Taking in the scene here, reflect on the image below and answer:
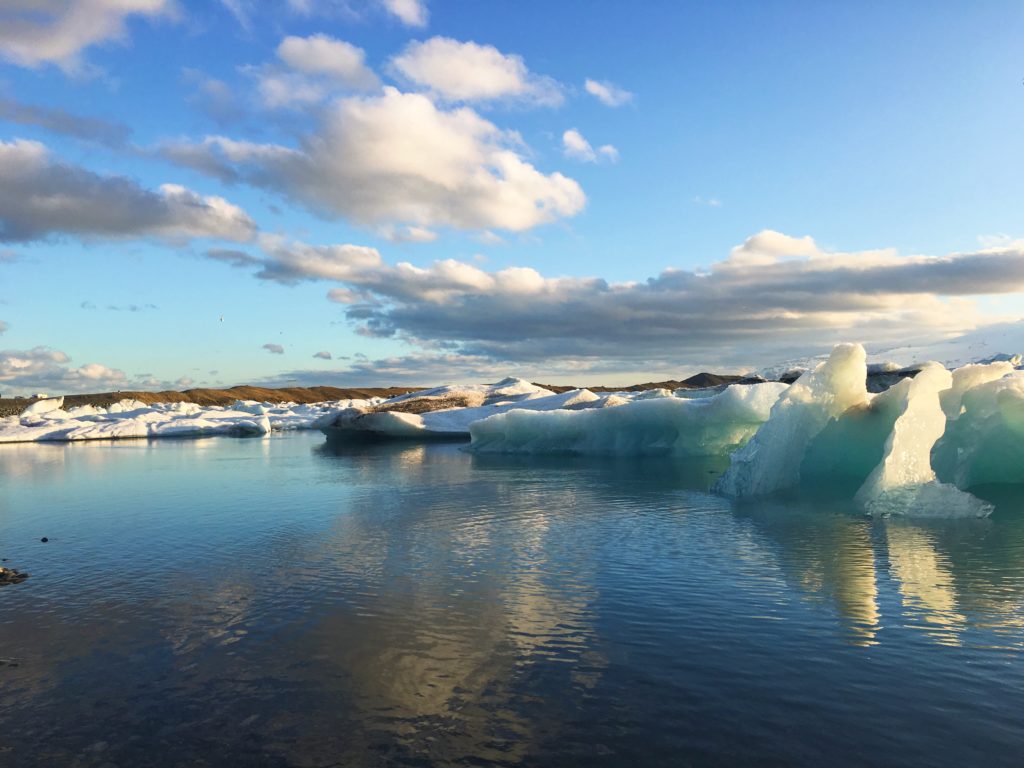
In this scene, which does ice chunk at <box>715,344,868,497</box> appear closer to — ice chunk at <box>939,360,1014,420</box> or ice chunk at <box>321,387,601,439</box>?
ice chunk at <box>939,360,1014,420</box>

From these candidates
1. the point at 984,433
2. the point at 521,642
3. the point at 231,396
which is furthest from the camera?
the point at 231,396

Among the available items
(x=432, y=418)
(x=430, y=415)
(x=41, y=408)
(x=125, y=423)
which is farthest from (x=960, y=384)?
(x=41, y=408)

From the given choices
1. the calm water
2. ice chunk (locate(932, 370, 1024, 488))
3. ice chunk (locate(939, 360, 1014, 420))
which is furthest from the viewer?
ice chunk (locate(939, 360, 1014, 420))

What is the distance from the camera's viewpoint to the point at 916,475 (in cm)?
1147

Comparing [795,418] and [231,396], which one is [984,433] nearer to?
[795,418]

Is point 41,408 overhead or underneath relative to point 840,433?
overhead

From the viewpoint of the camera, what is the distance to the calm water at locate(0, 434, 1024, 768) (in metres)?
4.02

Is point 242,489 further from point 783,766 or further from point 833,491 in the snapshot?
point 783,766

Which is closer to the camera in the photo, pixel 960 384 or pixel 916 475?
pixel 916 475

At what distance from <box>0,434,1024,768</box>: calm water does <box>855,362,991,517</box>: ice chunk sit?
56 centimetres

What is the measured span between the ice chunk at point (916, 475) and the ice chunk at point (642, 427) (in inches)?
359

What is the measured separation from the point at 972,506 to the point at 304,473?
16.3 m

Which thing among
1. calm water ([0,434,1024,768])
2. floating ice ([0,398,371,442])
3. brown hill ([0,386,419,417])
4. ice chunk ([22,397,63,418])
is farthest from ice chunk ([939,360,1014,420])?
brown hill ([0,386,419,417])

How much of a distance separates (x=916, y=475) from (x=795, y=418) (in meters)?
2.62
